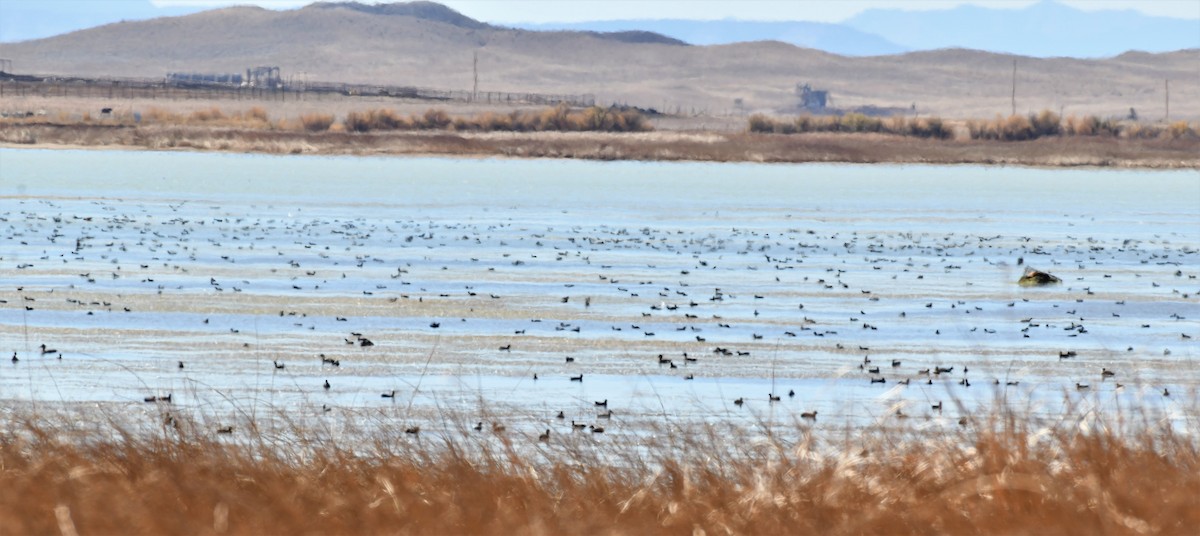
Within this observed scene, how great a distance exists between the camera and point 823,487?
7.89 meters

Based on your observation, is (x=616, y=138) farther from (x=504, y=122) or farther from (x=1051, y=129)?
(x=1051, y=129)

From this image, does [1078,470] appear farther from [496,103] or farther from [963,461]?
[496,103]

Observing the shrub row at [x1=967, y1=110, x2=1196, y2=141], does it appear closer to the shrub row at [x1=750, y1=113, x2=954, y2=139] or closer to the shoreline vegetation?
the shoreline vegetation

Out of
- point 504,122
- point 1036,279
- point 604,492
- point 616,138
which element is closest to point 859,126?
point 504,122

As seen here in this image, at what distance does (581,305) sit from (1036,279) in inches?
331

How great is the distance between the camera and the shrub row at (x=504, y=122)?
99.1 metres

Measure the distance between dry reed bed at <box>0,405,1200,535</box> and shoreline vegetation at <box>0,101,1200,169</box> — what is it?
2838 inches

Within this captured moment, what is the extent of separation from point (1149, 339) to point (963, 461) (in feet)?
41.4

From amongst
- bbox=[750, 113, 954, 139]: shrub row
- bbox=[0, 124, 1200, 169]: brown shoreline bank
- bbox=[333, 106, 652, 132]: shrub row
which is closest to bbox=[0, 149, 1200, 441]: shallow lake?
bbox=[0, 124, 1200, 169]: brown shoreline bank

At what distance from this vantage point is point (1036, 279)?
26750mm

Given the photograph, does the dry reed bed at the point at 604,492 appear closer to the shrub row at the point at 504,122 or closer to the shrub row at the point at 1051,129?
the shrub row at the point at 504,122

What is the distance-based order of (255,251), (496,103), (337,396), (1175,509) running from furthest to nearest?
1. (496,103)
2. (255,251)
3. (337,396)
4. (1175,509)

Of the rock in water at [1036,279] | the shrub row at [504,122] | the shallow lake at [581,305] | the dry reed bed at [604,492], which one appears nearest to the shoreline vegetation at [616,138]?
the shrub row at [504,122]

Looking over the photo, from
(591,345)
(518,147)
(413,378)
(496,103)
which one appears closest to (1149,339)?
(591,345)
